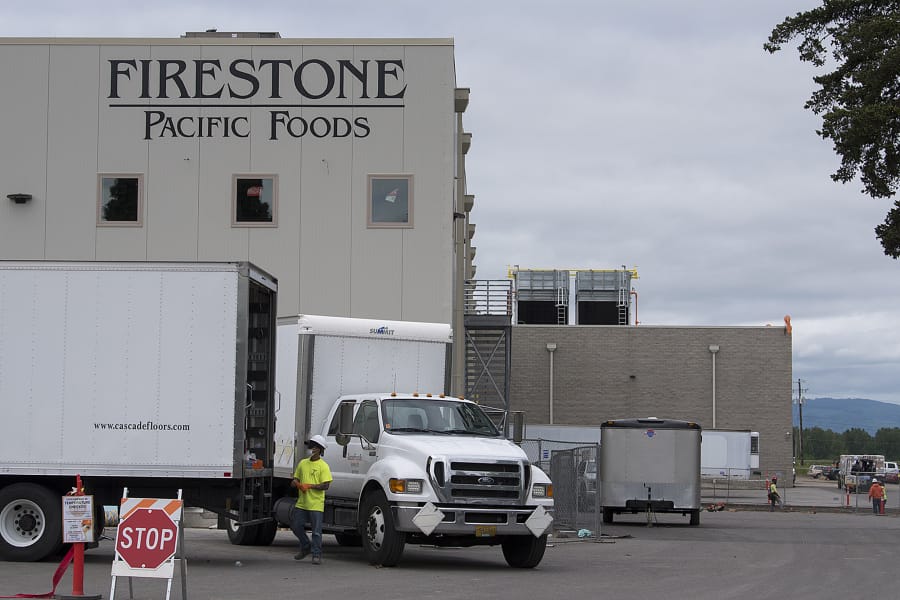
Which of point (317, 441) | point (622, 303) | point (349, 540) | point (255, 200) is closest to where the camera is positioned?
point (317, 441)

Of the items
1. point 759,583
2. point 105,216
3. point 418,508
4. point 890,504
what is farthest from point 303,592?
point 890,504

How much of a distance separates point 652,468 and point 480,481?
15112mm

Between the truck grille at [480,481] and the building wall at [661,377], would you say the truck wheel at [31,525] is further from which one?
the building wall at [661,377]

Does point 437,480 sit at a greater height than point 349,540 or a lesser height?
greater

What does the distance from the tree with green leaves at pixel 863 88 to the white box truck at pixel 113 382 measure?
16.4m

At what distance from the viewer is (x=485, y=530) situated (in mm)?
16766

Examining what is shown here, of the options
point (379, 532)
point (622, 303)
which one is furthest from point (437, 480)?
point (622, 303)

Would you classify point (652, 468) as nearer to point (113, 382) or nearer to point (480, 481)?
point (480, 481)

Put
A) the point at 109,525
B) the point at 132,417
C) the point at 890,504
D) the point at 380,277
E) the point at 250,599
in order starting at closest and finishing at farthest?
1. the point at 250,599
2. the point at 132,417
3. the point at 109,525
4. the point at 380,277
5. the point at 890,504

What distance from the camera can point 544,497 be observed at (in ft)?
57.1

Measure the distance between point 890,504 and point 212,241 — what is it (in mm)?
33436

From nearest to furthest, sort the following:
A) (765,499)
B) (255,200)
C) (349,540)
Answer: (349,540) → (255,200) → (765,499)

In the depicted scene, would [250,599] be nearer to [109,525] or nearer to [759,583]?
[759,583]

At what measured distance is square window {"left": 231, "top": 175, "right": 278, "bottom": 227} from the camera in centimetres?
3108
